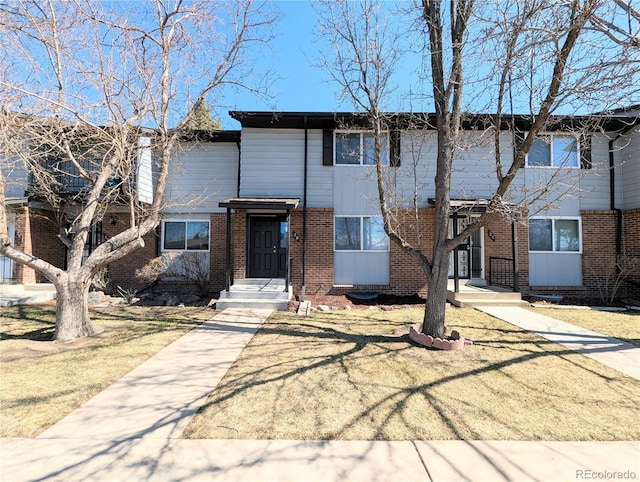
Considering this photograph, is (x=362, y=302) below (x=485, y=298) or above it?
below

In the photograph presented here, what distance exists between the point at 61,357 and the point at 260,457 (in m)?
4.33

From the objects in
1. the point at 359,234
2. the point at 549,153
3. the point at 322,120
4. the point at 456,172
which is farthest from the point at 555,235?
the point at 322,120

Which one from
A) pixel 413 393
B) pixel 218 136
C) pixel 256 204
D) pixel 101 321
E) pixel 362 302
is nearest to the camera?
pixel 413 393

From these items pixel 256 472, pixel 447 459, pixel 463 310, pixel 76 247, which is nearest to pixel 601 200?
pixel 463 310

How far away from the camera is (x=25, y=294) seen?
34.1ft

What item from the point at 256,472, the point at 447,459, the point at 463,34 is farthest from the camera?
the point at 463,34

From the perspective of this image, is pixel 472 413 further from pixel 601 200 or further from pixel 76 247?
pixel 601 200

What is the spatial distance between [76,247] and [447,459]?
7.13 meters

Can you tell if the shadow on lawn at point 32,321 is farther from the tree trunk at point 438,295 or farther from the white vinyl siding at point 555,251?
the white vinyl siding at point 555,251

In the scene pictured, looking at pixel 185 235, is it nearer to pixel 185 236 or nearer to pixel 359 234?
pixel 185 236

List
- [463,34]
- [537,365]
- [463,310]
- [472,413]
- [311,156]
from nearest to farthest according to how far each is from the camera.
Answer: [472,413] < [537,365] < [463,34] < [463,310] < [311,156]

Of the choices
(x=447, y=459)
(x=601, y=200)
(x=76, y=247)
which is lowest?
(x=447, y=459)

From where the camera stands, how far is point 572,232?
11.2 meters

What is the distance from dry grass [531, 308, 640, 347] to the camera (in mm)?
6547
